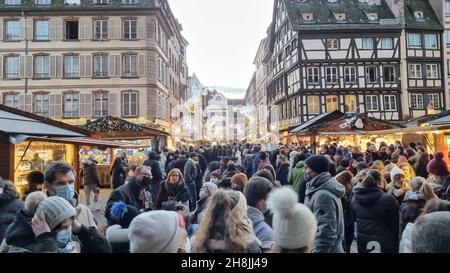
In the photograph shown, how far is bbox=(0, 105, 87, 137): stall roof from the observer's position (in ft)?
27.7

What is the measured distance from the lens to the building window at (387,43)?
34.1m

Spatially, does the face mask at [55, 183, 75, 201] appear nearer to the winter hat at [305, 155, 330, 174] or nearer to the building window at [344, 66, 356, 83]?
the winter hat at [305, 155, 330, 174]

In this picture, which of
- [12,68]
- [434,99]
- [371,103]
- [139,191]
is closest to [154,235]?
[139,191]

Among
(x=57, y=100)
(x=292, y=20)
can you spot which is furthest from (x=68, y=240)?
(x=292, y=20)

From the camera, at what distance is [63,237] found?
256cm

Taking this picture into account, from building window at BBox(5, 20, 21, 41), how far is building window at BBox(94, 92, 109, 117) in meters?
7.31

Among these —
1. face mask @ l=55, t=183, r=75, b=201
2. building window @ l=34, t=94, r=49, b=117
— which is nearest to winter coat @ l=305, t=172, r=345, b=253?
face mask @ l=55, t=183, r=75, b=201

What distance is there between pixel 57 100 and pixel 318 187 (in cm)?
2860

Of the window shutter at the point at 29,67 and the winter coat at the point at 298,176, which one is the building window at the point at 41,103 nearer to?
the window shutter at the point at 29,67

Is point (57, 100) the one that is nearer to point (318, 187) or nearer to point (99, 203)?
point (99, 203)

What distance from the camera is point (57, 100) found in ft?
95.0

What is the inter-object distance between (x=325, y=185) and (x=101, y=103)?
27497 mm

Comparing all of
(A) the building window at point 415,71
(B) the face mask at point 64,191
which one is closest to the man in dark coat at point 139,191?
(B) the face mask at point 64,191

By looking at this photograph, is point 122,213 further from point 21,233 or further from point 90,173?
point 90,173
